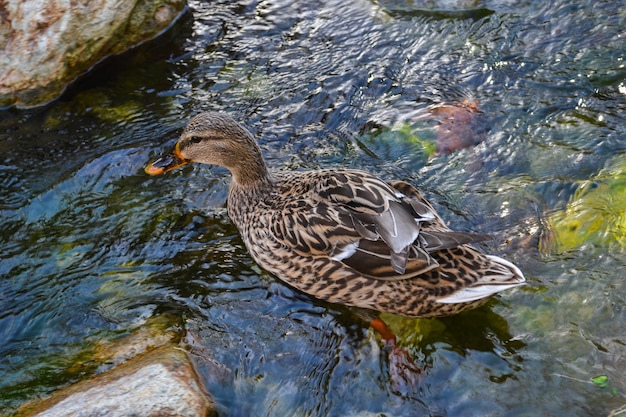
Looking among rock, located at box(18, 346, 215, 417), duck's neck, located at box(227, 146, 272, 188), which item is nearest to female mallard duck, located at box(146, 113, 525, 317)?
duck's neck, located at box(227, 146, 272, 188)

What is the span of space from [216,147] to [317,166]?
84 cm

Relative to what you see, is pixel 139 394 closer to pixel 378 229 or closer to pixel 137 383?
pixel 137 383

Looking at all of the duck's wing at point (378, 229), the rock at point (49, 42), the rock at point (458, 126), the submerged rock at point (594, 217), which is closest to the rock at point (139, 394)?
the duck's wing at point (378, 229)

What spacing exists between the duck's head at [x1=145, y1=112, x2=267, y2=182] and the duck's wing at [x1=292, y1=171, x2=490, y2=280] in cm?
88

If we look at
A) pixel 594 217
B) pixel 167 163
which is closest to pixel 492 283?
pixel 594 217

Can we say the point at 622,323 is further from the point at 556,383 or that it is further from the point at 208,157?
the point at 208,157

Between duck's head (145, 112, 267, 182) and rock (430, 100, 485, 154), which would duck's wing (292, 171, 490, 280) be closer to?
duck's head (145, 112, 267, 182)

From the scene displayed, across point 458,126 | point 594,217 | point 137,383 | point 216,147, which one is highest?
point 216,147

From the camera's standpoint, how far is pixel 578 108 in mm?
6145

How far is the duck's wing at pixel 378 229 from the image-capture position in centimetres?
454

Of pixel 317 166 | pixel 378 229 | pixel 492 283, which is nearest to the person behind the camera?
pixel 492 283

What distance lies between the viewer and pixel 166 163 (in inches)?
229

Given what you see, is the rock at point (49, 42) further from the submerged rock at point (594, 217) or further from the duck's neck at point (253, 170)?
the submerged rock at point (594, 217)

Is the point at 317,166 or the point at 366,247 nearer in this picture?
the point at 366,247
